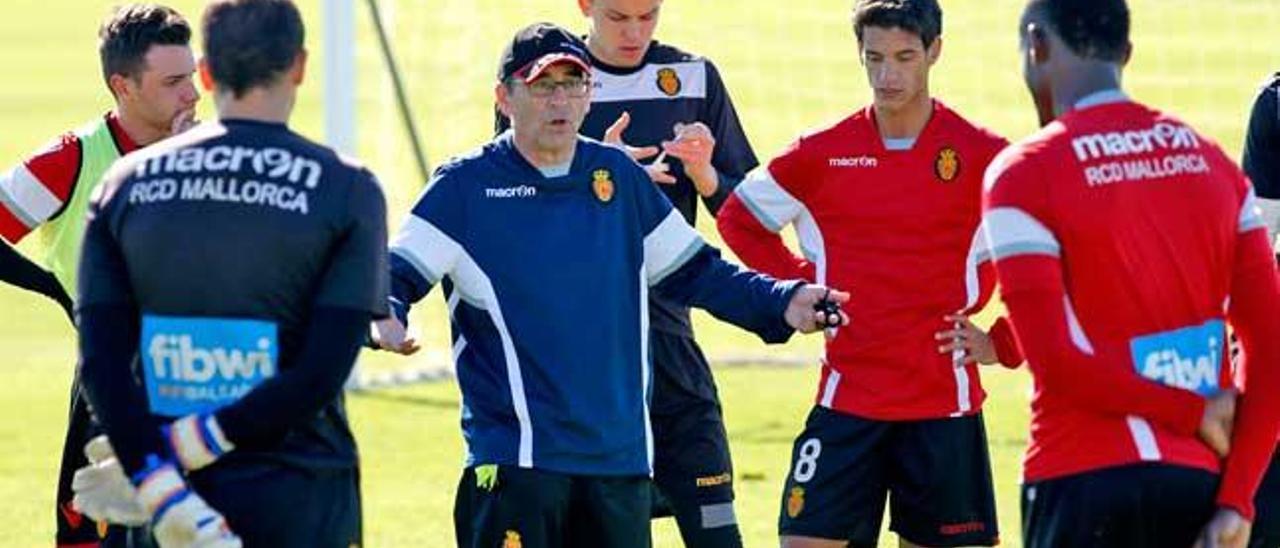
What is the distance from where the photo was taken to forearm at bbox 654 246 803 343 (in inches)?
302

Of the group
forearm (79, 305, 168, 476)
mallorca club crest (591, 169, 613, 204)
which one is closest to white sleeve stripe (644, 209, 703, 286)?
mallorca club crest (591, 169, 613, 204)

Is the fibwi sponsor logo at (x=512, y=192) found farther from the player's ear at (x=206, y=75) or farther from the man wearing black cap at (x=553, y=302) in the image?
the player's ear at (x=206, y=75)

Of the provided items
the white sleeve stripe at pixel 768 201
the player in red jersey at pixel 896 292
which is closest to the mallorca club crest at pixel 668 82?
the white sleeve stripe at pixel 768 201

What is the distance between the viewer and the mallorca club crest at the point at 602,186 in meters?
7.76

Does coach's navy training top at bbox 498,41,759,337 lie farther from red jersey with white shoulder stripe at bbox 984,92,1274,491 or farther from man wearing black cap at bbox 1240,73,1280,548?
red jersey with white shoulder stripe at bbox 984,92,1274,491

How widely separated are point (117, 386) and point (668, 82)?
3.39 meters

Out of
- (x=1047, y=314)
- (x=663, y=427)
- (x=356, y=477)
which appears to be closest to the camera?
(x=1047, y=314)

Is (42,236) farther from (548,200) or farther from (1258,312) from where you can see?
(1258,312)

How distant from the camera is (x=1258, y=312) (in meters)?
6.45

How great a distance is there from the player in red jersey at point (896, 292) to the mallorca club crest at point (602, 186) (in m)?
1.08

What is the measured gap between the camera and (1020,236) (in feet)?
20.3

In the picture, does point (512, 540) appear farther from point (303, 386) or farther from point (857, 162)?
point (857, 162)

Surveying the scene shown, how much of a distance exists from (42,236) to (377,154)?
14.1 m

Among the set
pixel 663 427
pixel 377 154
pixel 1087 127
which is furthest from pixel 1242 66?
pixel 1087 127
